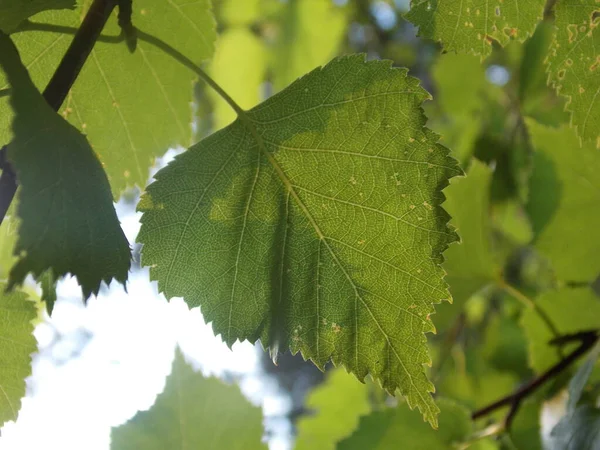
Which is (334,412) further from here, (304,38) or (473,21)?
(473,21)

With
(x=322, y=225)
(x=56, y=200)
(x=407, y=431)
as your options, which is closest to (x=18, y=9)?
(x=56, y=200)

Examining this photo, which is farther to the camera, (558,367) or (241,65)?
(241,65)

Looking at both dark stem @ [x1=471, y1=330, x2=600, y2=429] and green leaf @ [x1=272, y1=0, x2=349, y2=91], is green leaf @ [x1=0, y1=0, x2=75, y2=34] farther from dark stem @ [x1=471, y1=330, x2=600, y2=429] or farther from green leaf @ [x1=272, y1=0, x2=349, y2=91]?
green leaf @ [x1=272, y1=0, x2=349, y2=91]

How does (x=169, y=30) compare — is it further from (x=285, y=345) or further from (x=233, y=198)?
(x=285, y=345)

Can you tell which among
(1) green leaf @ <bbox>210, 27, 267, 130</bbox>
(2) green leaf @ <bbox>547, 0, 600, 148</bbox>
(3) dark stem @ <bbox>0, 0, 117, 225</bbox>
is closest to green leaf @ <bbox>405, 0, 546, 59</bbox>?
(2) green leaf @ <bbox>547, 0, 600, 148</bbox>

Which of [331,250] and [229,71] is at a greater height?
[229,71]

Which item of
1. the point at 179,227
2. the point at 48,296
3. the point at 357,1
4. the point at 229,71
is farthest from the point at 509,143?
the point at 48,296

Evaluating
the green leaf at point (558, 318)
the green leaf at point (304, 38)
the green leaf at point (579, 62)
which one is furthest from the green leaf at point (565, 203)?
the green leaf at point (304, 38)
